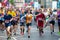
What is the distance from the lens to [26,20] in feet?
65.1

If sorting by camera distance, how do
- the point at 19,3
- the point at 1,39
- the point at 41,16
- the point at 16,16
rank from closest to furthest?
the point at 1,39 < the point at 41,16 < the point at 16,16 < the point at 19,3

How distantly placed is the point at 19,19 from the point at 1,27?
7.91 ft

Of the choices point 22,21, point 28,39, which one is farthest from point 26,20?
point 28,39

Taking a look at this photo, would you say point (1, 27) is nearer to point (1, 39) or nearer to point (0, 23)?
point (0, 23)

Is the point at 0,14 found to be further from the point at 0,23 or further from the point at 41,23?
the point at 41,23

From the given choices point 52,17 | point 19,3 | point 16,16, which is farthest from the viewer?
point 19,3

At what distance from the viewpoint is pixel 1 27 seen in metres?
23.5

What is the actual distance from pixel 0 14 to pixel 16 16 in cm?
138

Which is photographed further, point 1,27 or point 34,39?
point 1,27

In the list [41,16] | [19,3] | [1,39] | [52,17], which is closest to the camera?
[1,39]

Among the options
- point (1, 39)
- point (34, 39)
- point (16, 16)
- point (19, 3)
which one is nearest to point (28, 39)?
point (34, 39)

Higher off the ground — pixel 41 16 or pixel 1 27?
pixel 41 16

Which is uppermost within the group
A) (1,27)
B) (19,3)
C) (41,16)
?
(41,16)

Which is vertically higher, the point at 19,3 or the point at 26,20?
the point at 26,20
